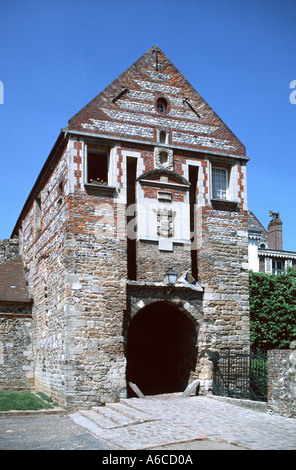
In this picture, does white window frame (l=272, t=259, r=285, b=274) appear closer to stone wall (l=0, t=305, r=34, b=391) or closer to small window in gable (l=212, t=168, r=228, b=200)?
small window in gable (l=212, t=168, r=228, b=200)

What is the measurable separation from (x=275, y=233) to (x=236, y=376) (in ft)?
71.1

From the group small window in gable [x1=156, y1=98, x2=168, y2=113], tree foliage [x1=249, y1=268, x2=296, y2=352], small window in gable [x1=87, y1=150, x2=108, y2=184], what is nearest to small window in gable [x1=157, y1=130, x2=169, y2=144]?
small window in gable [x1=156, y1=98, x2=168, y2=113]

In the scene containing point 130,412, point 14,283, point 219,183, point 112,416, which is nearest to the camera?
point 112,416

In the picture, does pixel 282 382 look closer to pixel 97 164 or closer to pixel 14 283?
pixel 97 164

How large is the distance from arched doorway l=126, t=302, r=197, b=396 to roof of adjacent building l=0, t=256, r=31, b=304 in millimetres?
4077

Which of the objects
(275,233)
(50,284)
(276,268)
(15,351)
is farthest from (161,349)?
(275,233)

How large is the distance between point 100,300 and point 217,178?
540 centimetres

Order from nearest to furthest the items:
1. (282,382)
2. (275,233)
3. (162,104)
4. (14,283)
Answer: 1. (282,382)
2. (162,104)
3. (14,283)
4. (275,233)

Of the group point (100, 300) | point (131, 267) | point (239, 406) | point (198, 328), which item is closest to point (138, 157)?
point (131, 267)

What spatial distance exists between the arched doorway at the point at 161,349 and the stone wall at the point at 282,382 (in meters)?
3.79

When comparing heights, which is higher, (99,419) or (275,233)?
(275,233)

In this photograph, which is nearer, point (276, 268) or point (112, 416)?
point (112, 416)

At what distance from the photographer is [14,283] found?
18875 millimetres

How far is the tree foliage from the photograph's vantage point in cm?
2133
